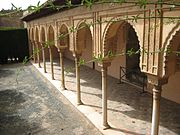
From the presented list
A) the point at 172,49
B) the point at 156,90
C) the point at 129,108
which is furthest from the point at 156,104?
the point at 129,108

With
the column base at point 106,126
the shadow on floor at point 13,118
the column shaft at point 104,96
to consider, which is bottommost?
the shadow on floor at point 13,118

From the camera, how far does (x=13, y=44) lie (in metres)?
23.2

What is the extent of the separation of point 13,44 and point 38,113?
1525cm

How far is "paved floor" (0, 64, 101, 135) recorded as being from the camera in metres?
8.11

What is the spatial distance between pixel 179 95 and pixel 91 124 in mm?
3966

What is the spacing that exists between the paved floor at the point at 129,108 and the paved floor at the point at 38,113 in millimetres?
840

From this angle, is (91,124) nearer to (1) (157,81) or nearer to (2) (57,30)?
(1) (157,81)

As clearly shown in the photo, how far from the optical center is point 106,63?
24.3 ft

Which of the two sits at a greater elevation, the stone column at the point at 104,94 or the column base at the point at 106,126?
the stone column at the point at 104,94

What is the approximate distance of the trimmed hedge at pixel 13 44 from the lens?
22.7 meters

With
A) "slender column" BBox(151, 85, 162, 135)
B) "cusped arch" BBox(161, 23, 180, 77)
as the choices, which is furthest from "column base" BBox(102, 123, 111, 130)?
"cusped arch" BBox(161, 23, 180, 77)

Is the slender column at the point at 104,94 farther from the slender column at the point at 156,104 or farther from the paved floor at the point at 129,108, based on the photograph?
the slender column at the point at 156,104

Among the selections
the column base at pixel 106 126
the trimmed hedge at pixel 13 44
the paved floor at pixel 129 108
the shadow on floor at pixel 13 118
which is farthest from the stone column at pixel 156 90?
the trimmed hedge at pixel 13 44

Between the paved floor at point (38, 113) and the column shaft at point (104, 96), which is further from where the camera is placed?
the paved floor at point (38, 113)
